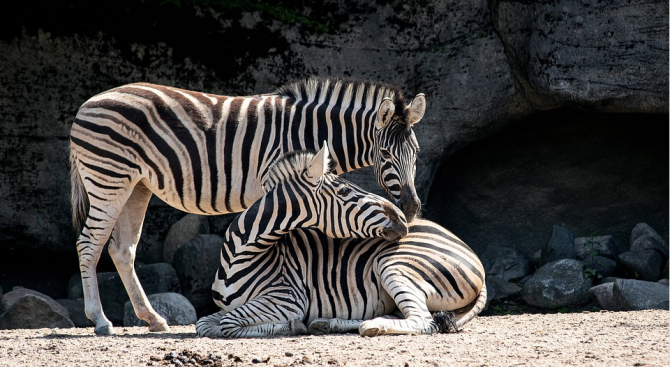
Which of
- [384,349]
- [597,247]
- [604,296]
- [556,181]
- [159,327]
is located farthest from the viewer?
[556,181]

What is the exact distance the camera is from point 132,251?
8.58 metres

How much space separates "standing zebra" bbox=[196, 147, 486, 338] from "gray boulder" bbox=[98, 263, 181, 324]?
12.5 ft

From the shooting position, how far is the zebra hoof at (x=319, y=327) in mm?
6977

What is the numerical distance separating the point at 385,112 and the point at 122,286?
4702mm

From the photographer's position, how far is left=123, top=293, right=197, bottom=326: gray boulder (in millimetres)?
9773

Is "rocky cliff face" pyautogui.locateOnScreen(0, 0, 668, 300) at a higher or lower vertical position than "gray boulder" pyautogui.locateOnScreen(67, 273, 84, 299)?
higher

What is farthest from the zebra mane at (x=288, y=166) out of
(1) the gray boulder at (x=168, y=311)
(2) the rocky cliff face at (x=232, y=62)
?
(2) the rocky cliff face at (x=232, y=62)

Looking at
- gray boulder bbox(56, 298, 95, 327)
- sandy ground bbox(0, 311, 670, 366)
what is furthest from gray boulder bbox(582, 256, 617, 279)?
gray boulder bbox(56, 298, 95, 327)

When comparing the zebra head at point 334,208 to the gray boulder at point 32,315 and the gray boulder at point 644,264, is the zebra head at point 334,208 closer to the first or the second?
the gray boulder at point 32,315

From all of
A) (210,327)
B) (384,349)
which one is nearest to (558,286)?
(210,327)

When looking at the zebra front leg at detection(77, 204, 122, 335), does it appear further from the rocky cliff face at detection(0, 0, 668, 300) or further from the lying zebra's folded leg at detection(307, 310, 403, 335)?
the rocky cliff face at detection(0, 0, 668, 300)

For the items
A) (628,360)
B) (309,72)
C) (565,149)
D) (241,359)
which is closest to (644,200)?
(565,149)

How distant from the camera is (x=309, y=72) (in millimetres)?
11641

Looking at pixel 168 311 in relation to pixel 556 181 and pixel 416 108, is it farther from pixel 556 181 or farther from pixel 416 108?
pixel 556 181
